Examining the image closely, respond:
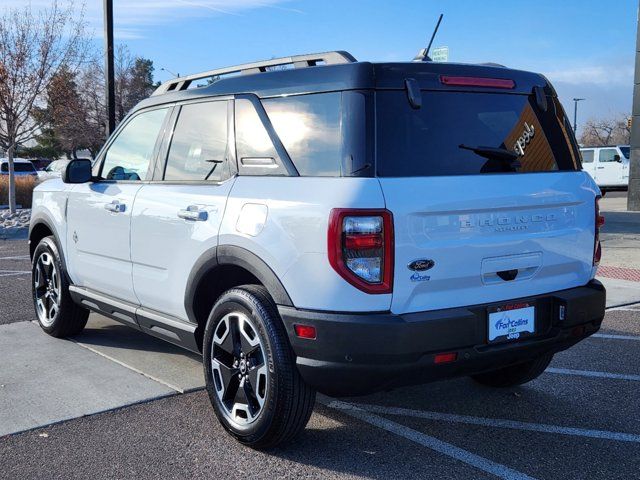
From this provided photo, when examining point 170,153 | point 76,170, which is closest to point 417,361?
point 170,153

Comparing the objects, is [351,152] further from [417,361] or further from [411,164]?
[417,361]

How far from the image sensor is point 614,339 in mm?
6082

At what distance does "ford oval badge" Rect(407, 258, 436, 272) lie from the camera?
10.5 ft

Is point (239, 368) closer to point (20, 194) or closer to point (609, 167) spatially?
point (20, 194)

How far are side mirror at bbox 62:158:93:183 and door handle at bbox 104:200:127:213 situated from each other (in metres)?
0.37

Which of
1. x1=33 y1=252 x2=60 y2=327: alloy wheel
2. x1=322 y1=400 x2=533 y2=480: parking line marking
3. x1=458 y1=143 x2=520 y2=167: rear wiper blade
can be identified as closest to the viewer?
x1=322 y1=400 x2=533 y2=480: parking line marking

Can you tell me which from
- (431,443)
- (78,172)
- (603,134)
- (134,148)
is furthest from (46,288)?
(603,134)

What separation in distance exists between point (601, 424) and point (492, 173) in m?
1.69

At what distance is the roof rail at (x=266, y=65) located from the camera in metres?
3.59

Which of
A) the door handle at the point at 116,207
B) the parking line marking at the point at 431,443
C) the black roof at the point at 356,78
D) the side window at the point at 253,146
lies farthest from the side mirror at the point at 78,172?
the parking line marking at the point at 431,443

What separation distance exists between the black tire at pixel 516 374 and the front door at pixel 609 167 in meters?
27.9

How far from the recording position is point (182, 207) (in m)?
4.14

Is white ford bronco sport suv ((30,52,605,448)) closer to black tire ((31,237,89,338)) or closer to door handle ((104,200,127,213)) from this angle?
door handle ((104,200,127,213))

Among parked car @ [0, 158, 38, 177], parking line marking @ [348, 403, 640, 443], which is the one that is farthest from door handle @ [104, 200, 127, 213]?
parked car @ [0, 158, 38, 177]
